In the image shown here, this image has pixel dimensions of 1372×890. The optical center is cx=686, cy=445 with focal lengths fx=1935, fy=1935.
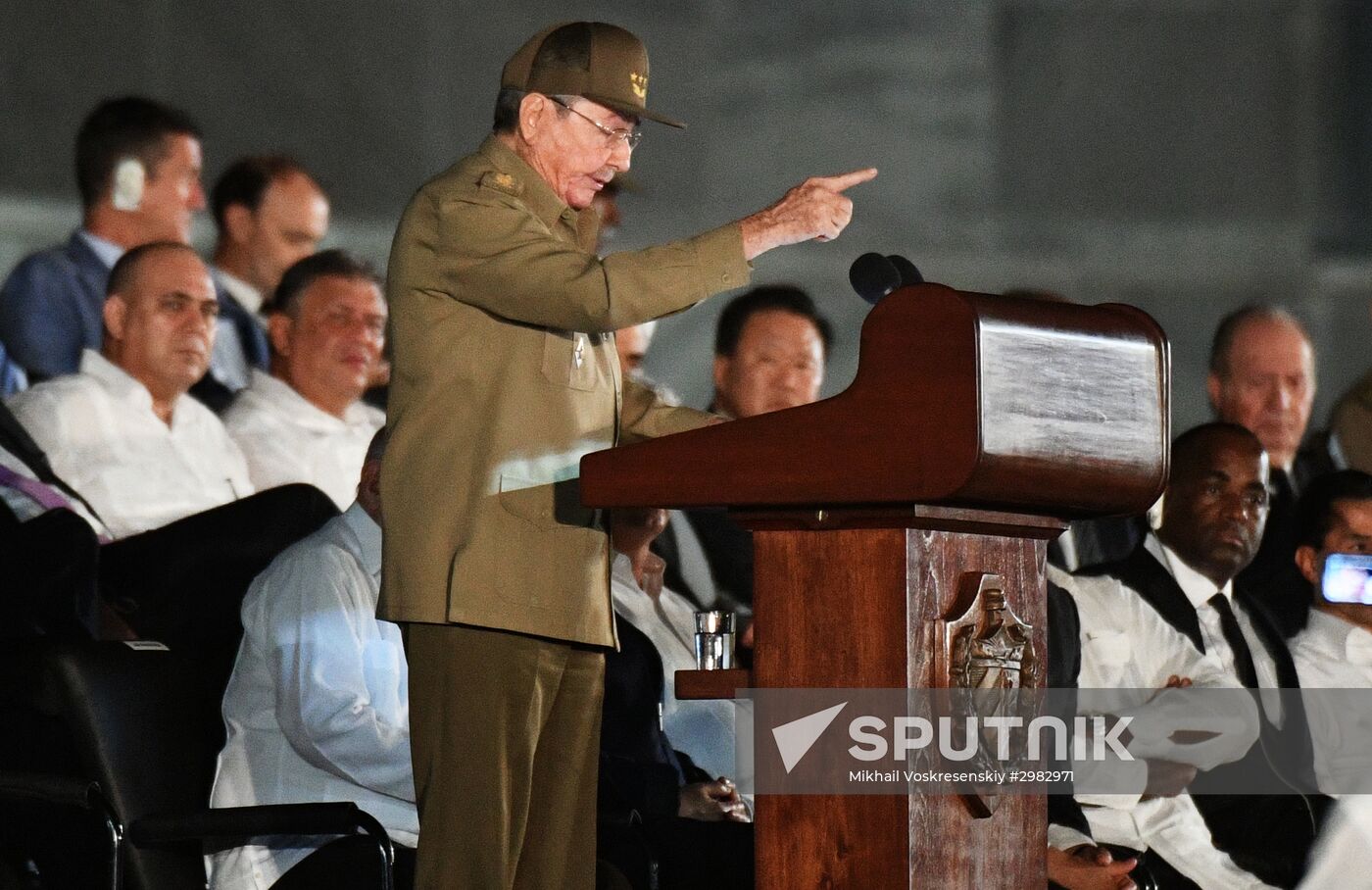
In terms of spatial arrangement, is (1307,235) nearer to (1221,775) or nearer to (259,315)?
(1221,775)

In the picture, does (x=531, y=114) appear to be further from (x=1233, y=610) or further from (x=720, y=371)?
(x=1233, y=610)

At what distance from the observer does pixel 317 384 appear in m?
3.91

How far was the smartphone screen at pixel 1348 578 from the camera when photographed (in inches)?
173

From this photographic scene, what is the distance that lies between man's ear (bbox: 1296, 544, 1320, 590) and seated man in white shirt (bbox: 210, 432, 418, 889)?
7.56ft

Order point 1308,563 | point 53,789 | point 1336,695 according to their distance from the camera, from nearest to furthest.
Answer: point 53,789 → point 1336,695 → point 1308,563

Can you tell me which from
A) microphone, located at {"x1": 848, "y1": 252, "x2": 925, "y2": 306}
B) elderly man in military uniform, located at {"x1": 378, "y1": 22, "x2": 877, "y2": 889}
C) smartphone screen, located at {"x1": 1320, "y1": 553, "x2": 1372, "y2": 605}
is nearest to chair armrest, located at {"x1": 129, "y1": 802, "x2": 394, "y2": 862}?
elderly man in military uniform, located at {"x1": 378, "y1": 22, "x2": 877, "y2": 889}

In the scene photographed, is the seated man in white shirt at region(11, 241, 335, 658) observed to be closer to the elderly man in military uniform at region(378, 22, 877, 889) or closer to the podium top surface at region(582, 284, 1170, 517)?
the elderly man in military uniform at region(378, 22, 877, 889)

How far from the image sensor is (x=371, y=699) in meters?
3.11

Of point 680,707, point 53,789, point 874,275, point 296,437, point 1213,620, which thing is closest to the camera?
point 874,275

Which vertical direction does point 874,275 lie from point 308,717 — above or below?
above

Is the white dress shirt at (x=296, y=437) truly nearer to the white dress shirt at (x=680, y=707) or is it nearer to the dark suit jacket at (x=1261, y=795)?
the white dress shirt at (x=680, y=707)

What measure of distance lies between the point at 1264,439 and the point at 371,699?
272 centimetres

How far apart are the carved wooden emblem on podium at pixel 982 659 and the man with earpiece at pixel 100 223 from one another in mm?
2383

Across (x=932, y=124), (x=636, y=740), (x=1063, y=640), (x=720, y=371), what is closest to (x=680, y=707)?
(x=636, y=740)
